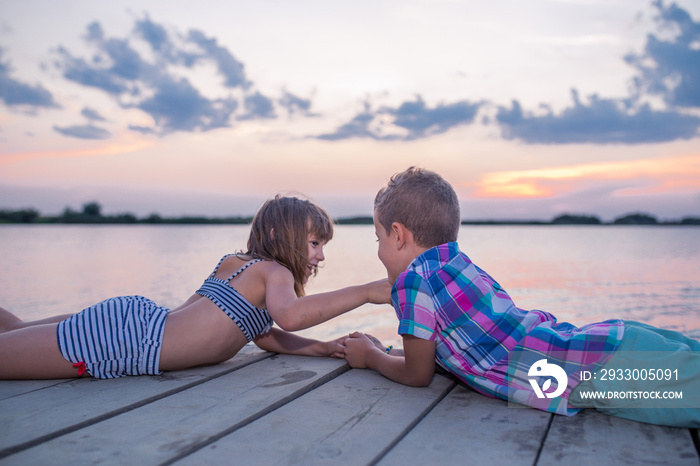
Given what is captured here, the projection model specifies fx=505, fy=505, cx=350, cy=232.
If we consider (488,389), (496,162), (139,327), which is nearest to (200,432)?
(139,327)

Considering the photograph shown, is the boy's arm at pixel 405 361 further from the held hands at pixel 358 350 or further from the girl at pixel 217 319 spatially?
the girl at pixel 217 319

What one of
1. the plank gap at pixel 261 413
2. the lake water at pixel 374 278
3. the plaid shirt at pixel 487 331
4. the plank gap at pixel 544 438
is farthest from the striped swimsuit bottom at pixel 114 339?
the lake water at pixel 374 278

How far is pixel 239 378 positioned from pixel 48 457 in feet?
3.44

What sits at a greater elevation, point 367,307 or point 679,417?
point 679,417

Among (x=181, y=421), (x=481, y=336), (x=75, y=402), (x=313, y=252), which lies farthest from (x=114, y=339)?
(x=481, y=336)

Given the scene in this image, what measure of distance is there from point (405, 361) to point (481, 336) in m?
0.38

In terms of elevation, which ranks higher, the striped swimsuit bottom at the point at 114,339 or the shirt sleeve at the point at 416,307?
the shirt sleeve at the point at 416,307

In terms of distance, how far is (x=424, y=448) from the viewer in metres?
1.72

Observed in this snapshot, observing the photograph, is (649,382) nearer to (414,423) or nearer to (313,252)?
(414,423)

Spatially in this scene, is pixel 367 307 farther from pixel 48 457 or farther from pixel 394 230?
pixel 48 457

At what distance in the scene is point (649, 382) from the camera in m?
2.02

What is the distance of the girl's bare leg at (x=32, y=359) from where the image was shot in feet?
8.18

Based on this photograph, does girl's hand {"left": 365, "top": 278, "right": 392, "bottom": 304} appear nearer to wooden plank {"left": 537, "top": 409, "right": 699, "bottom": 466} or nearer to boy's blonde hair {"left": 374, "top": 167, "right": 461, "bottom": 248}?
boy's blonde hair {"left": 374, "top": 167, "right": 461, "bottom": 248}

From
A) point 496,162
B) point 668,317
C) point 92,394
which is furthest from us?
point 496,162
